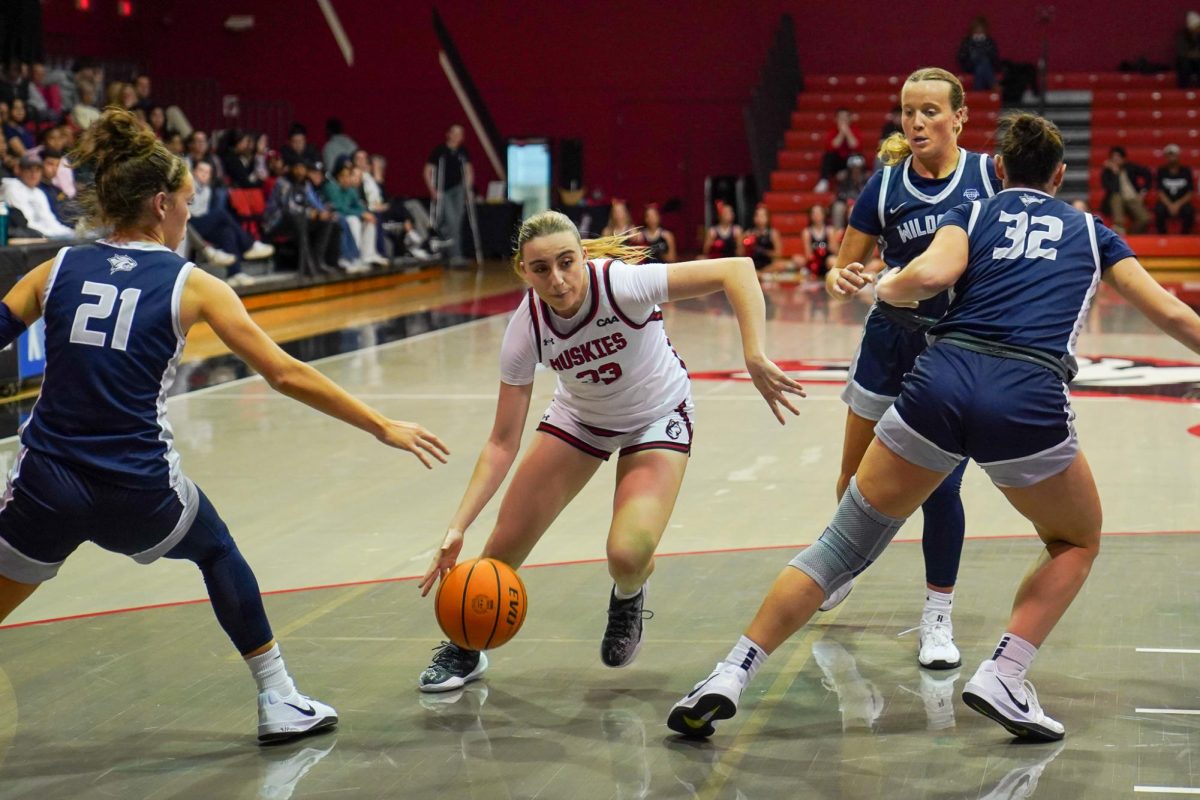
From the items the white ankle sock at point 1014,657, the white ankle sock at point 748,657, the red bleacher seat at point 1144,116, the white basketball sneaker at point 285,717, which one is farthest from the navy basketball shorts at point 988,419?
the red bleacher seat at point 1144,116

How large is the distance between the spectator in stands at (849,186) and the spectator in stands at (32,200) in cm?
1119

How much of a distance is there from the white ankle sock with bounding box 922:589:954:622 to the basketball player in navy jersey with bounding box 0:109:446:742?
188cm

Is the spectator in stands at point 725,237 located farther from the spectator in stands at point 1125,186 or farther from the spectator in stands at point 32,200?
the spectator in stands at point 32,200

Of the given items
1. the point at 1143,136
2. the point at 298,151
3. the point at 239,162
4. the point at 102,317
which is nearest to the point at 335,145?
A: the point at 298,151

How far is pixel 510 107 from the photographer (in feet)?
88.1

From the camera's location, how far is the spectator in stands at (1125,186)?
2169cm

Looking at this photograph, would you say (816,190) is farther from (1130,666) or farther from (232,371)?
(1130,666)

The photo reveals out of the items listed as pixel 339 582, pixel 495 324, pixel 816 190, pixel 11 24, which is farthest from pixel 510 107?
pixel 339 582

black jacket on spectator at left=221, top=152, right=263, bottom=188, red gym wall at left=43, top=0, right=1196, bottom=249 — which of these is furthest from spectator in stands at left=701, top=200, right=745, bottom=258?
black jacket on spectator at left=221, top=152, right=263, bottom=188

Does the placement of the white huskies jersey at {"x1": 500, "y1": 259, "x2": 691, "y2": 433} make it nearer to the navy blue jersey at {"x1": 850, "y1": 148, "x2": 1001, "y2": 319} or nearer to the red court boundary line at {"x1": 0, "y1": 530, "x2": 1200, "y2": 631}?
the navy blue jersey at {"x1": 850, "y1": 148, "x2": 1001, "y2": 319}

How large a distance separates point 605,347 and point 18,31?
16434 mm

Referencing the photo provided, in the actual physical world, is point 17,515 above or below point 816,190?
above

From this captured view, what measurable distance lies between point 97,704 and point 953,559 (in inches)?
107

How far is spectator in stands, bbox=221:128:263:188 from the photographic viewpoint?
1762 cm
